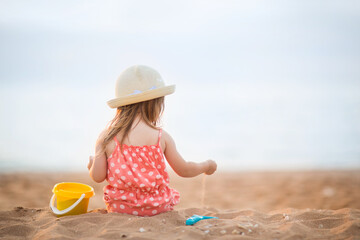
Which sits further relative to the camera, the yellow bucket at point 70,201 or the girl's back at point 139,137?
the yellow bucket at point 70,201

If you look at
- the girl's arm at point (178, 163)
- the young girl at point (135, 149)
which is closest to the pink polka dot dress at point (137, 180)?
the young girl at point (135, 149)

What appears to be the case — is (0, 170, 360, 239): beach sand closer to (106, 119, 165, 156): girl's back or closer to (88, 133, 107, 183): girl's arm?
(88, 133, 107, 183): girl's arm

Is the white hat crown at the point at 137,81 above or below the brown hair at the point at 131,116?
above

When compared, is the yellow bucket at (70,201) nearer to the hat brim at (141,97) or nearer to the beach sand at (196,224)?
the beach sand at (196,224)

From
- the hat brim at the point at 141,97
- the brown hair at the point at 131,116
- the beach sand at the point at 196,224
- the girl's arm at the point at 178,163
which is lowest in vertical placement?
the beach sand at the point at 196,224

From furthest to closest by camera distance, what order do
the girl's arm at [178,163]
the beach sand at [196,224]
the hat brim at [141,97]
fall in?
the girl's arm at [178,163] < the hat brim at [141,97] < the beach sand at [196,224]

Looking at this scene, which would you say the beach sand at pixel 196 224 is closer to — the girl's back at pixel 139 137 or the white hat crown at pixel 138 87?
the girl's back at pixel 139 137

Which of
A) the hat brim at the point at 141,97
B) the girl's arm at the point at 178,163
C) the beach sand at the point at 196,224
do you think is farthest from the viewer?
the girl's arm at the point at 178,163

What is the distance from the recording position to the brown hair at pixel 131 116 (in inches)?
113

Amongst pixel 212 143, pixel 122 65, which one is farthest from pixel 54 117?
pixel 122 65

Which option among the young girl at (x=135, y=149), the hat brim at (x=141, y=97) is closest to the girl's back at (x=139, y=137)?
the young girl at (x=135, y=149)

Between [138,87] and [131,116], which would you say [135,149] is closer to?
[131,116]

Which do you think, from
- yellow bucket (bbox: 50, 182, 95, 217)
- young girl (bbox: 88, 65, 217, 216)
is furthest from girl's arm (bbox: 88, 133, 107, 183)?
yellow bucket (bbox: 50, 182, 95, 217)

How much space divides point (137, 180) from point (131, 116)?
19.5 inches
